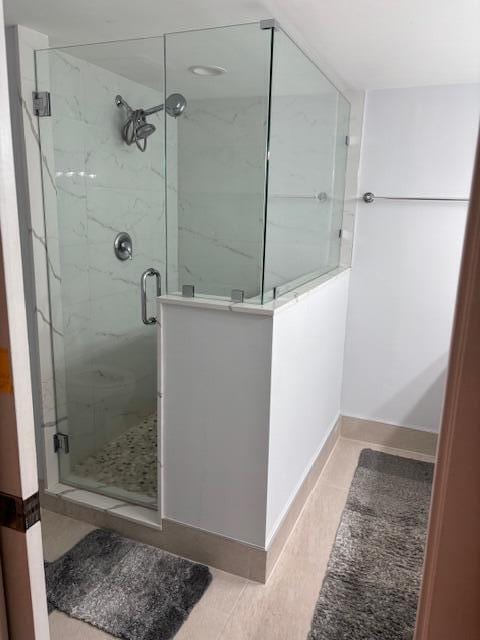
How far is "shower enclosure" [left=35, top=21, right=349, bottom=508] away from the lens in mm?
1778

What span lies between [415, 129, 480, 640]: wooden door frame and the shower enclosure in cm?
123

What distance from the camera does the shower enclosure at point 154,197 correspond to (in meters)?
1.78

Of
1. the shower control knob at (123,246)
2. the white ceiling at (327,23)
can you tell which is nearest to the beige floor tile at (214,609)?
the shower control knob at (123,246)

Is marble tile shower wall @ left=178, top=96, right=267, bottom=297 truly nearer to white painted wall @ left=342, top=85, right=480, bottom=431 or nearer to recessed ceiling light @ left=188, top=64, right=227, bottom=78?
recessed ceiling light @ left=188, top=64, right=227, bottom=78

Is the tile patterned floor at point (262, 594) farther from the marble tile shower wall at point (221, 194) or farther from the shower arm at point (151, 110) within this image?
the shower arm at point (151, 110)

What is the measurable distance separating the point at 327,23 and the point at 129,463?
214 cm

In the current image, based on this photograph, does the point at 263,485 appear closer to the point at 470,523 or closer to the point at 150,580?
the point at 150,580

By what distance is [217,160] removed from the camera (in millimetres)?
1845

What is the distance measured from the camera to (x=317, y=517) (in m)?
2.35

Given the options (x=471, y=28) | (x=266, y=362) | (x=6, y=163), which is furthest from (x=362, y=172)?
(x=6, y=163)

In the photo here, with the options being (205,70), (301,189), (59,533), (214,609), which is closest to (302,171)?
(301,189)

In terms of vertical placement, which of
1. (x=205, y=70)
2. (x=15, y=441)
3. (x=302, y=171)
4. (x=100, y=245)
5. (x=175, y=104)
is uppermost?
(x=205, y=70)

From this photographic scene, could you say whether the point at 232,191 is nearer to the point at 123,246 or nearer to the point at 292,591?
the point at 123,246

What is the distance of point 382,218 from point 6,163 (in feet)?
8.18
